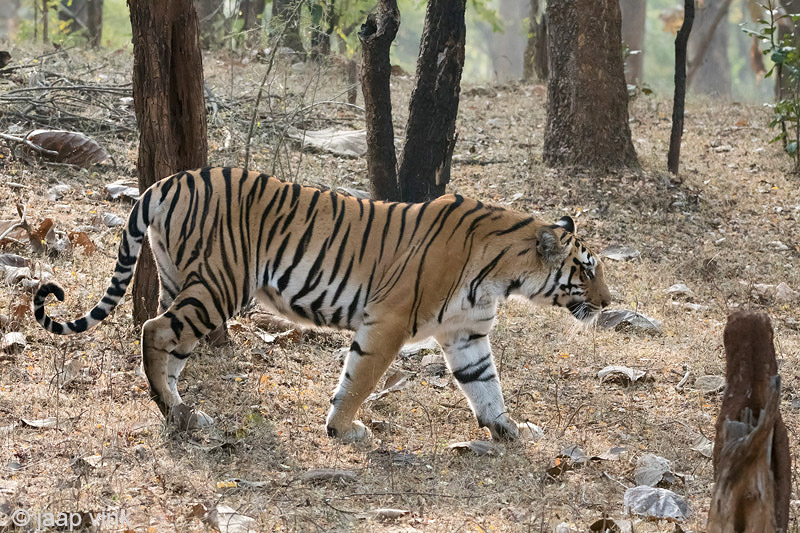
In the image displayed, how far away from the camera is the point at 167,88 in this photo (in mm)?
5641

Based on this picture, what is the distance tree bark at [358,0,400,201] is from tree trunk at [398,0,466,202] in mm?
320

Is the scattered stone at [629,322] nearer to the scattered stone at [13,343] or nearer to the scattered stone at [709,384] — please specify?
the scattered stone at [709,384]

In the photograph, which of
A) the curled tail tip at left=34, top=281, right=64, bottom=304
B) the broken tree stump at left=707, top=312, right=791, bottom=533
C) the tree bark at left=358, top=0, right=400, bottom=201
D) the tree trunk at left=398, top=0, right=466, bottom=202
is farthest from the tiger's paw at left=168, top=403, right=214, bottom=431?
the tree trunk at left=398, top=0, right=466, bottom=202

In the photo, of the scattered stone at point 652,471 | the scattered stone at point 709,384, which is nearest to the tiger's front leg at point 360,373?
the scattered stone at point 652,471

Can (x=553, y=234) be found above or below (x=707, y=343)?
above

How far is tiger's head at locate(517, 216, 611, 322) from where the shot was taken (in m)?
5.19

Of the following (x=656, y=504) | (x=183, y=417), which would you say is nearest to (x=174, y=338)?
(x=183, y=417)

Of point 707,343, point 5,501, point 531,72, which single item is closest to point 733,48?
point 531,72

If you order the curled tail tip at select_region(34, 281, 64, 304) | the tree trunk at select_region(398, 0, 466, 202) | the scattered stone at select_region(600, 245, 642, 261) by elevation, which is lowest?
the scattered stone at select_region(600, 245, 642, 261)

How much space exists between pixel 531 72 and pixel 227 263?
38.9 ft

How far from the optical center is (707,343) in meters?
6.75

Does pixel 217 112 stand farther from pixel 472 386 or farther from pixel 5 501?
pixel 5 501

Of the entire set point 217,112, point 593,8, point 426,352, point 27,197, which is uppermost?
point 593,8

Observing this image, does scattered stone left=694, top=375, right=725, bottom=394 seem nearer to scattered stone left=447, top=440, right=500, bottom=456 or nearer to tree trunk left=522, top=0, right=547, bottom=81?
scattered stone left=447, top=440, right=500, bottom=456
